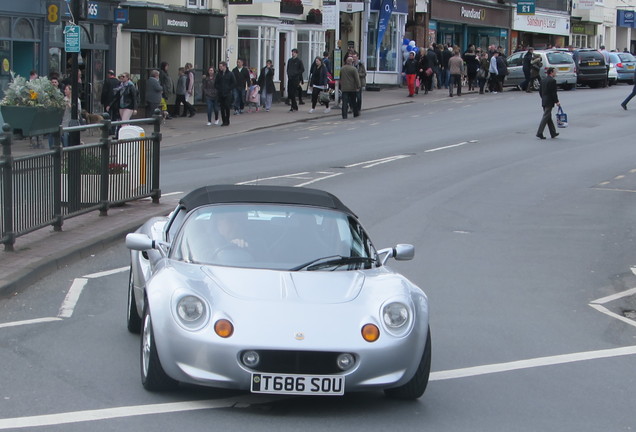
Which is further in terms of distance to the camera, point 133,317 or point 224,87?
point 224,87

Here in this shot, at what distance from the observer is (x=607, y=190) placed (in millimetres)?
19031

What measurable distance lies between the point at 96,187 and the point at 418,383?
25.8 ft

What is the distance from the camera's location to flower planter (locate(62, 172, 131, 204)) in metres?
13.0

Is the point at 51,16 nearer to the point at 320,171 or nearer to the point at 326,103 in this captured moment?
the point at 320,171

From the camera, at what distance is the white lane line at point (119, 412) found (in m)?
6.02

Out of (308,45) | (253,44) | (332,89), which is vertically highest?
(308,45)

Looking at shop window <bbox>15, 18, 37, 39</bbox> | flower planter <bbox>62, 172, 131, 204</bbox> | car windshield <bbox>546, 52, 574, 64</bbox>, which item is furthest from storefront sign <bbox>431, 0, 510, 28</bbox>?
flower planter <bbox>62, 172, 131, 204</bbox>

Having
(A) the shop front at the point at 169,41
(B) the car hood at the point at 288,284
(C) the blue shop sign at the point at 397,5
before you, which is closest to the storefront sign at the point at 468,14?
(C) the blue shop sign at the point at 397,5

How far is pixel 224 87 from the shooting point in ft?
102

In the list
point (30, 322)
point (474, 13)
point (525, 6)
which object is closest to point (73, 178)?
point (30, 322)

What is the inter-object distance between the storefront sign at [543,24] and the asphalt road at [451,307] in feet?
142

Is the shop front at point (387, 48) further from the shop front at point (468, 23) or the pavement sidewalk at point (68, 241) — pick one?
the pavement sidewalk at point (68, 241)

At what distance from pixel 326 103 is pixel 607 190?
18.0 m

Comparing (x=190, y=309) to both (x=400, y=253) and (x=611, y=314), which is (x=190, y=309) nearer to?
(x=400, y=253)
